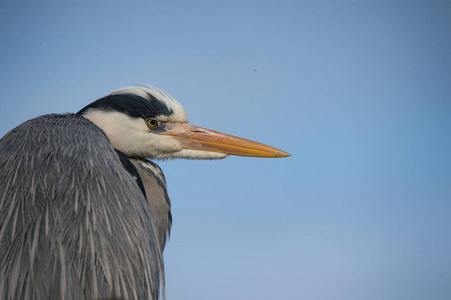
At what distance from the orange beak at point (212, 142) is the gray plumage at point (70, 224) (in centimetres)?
71

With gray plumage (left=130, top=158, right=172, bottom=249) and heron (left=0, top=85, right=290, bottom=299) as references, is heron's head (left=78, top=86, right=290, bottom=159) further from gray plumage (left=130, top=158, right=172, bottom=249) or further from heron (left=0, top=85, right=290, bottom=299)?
heron (left=0, top=85, right=290, bottom=299)

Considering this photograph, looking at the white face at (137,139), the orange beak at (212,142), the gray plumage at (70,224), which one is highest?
the orange beak at (212,142)

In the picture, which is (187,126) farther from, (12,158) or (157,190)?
(12,158)

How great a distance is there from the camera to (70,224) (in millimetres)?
1001

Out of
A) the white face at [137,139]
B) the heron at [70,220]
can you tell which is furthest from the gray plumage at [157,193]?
the heron at [70,220]

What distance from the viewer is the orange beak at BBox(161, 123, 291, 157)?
6.49ft

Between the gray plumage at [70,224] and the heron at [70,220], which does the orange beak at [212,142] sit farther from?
the gray plumage at [70,224]

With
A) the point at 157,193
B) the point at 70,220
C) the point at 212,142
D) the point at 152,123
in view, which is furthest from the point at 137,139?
the point at 70,220

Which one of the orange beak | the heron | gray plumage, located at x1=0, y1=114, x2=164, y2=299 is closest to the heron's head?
the orange beak

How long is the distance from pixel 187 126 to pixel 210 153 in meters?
0.17

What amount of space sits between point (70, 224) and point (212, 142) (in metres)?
1.08

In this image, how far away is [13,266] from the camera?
0.93m

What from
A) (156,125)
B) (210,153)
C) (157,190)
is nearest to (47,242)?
(157,190)

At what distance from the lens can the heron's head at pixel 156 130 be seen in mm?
1749
